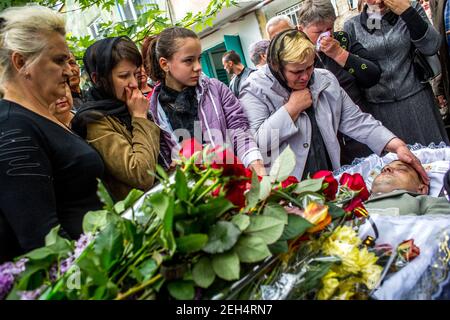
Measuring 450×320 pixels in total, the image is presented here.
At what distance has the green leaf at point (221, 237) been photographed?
86cm

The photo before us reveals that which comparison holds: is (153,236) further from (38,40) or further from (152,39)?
(152,39)

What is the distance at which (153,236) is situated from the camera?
35.9 inches

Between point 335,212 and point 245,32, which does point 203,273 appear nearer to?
point 335,212

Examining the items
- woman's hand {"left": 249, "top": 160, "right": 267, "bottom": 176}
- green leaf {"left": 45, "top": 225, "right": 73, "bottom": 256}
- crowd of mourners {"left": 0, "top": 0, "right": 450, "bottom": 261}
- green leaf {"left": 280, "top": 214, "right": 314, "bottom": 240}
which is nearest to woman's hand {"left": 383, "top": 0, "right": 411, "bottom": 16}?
crowd of mourners {"left": 0, "top": 0, "right": 450, "bottom": 261}

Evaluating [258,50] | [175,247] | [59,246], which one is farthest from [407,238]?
[258,50]

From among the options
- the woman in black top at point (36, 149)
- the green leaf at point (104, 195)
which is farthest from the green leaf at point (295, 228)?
the woman in black top at point (36, 149)

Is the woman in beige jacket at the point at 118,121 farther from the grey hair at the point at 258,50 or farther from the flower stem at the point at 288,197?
the grey hair at the point at 258,50

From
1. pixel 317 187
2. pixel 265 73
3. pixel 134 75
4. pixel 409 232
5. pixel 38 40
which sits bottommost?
pixel 409 232

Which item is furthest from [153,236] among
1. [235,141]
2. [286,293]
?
[235,141]

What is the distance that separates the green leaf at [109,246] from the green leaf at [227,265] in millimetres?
213

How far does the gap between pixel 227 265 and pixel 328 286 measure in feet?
0.86

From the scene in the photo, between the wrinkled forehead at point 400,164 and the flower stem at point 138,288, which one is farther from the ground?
the flower stem at point 138,288

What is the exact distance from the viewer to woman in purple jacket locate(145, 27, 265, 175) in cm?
224

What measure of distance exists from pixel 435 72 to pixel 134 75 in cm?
224
